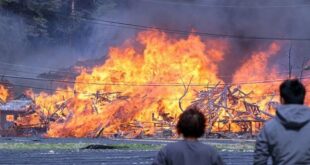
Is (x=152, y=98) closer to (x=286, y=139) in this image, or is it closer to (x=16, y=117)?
(x=16, y=117)

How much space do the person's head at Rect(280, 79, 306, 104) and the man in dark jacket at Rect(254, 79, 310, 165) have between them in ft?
0.33

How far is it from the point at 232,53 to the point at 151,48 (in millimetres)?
6908

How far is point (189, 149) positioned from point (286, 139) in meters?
0.77

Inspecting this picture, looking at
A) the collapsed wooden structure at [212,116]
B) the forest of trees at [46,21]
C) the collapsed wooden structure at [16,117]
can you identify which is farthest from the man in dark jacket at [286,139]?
the forest of trees at [46,21]

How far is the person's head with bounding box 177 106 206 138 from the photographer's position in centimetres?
395

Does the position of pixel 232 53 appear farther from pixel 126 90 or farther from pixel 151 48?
pixel 126 90

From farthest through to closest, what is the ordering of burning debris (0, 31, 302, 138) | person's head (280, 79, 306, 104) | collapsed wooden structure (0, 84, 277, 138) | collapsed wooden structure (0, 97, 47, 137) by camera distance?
collapsed wooden structure (0, 97, 47, 137), burning debris (0, 31, 302, 138), collapsed wooden structure (0, 84, 277, 138), person's head (280, 79, 306, 104)

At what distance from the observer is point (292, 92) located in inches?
170

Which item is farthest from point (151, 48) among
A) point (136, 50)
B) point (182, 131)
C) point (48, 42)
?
point (182, 131)

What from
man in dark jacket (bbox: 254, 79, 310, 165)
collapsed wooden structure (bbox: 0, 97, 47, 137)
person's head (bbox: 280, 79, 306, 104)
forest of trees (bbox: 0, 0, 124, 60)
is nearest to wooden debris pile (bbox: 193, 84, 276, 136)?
collapsed wooden structure (bbox: 0, 97, 47, 137)

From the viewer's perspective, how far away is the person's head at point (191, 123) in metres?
3.95

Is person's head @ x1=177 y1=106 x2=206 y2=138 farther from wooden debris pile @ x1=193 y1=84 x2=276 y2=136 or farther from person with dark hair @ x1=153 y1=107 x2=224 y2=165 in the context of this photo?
wooden debris pile @ x1=193 y1=84 x2=276 y2=136

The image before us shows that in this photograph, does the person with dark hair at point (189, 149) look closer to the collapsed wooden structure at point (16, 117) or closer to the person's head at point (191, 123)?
the person's head at point (191, 123)

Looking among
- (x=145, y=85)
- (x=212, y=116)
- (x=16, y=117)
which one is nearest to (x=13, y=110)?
(x=16, y=117)
